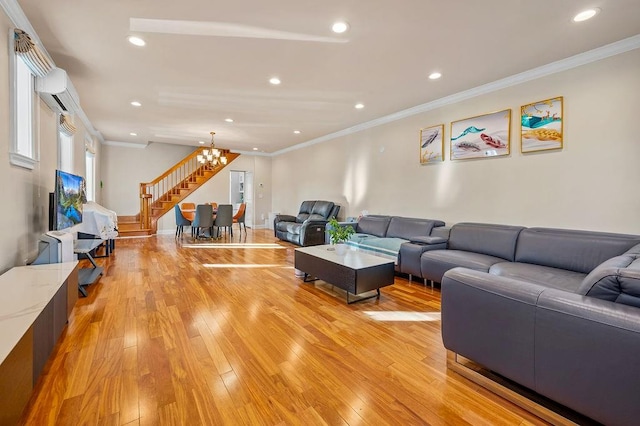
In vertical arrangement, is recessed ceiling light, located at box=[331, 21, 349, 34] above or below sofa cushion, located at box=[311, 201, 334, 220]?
above

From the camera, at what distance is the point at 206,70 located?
351 cm

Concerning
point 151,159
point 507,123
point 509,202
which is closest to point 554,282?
point 509,202

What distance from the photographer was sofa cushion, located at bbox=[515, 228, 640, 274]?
265 centimetres

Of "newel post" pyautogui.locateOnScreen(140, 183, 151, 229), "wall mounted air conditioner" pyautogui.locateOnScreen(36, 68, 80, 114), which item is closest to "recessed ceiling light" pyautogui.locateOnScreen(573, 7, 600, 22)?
"wall mounted air conditioner" pyautogui.locateOnScreen(36, 68, 80, 114)

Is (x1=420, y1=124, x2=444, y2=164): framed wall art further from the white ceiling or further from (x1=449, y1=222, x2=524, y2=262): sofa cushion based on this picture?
(x1=449, y1=222, x2=524, y2=262): sofa cushion

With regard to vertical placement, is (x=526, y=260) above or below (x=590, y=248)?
below

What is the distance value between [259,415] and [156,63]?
3.75 metres

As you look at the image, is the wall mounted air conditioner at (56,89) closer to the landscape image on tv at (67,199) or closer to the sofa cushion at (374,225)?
the landscape image on tv at (67,199)

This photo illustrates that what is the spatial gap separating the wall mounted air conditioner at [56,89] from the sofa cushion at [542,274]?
4.95 m

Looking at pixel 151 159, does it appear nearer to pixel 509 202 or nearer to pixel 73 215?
pixel 73 215

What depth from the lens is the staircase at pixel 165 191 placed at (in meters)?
7.68

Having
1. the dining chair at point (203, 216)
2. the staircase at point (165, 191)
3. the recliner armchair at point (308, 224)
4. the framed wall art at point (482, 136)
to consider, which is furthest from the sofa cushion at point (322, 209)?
the staircase at point (165, 191)

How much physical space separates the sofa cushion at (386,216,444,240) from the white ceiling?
1941 mm

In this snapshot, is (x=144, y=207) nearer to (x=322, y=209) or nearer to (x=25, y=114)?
(x=322, y=209)
